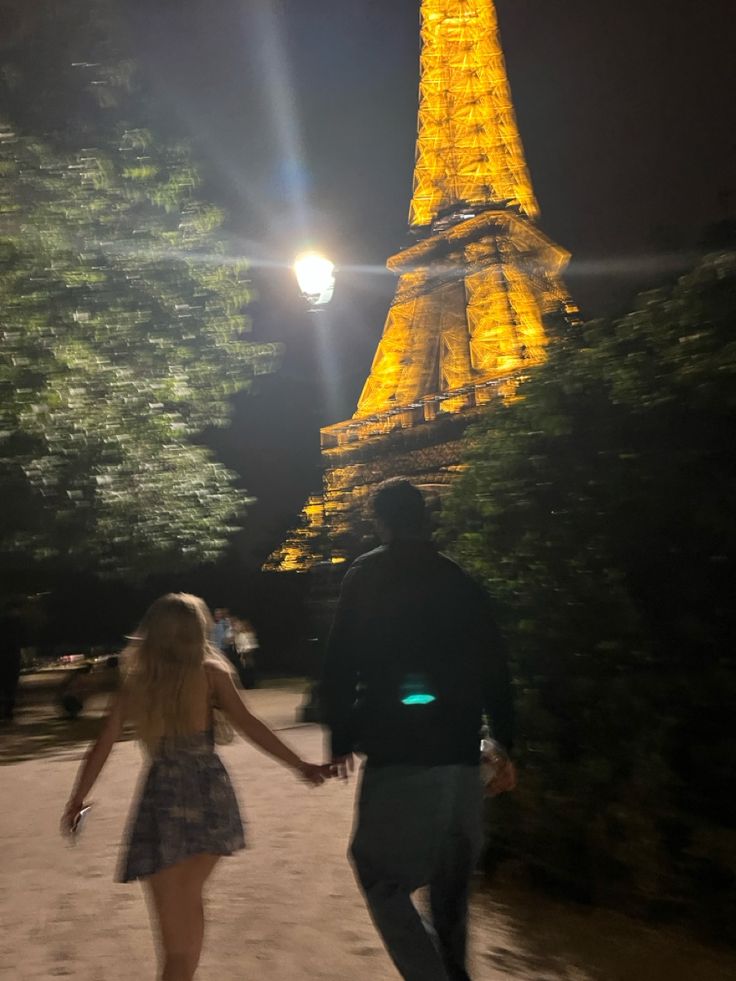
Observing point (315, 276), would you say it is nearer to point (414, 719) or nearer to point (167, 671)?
point (167, 671)

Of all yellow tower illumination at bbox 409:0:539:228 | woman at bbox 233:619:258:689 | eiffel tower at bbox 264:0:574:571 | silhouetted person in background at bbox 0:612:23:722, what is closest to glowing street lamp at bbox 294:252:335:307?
silhouetted person in background at bbox 0:612:23:722

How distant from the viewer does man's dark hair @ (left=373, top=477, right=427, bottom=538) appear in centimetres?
354

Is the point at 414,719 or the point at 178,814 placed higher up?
the point at 414,719

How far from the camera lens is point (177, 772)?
143 inches

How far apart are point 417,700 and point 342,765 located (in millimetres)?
397

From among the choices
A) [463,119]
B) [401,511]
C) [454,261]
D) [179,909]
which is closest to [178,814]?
[179,909]

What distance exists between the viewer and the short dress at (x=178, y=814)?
3.58 metres

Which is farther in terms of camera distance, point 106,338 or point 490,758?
point 106,338

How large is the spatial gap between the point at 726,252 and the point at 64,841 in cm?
592

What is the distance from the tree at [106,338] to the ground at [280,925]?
451 cm

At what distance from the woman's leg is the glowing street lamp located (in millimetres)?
7822

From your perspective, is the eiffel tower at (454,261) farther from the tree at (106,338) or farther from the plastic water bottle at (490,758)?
the plastic water bottle at (490,758)

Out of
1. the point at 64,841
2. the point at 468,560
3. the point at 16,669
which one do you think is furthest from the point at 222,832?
the point at 16,669

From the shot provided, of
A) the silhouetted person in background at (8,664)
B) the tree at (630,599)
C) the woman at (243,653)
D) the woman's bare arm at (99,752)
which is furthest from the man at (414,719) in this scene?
the woman at (243,653)
